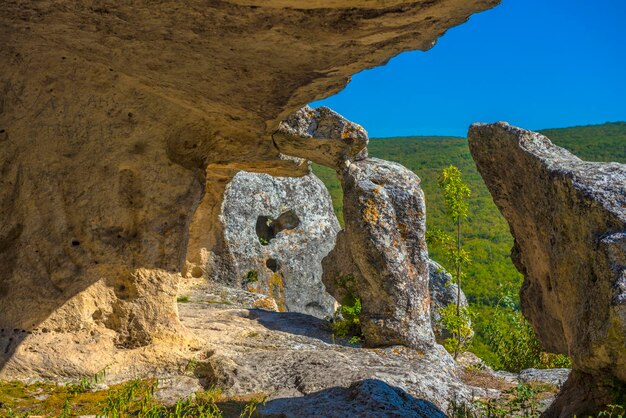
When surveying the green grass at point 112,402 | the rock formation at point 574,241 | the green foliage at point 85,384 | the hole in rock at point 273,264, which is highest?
the rock formation at point 574,241

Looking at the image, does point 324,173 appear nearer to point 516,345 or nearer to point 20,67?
point 516,345

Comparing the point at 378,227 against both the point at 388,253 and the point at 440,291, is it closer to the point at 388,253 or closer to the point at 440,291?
the point at 388,253

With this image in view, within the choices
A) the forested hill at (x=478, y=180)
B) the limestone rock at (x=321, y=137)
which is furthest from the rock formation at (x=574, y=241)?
the forested hill at (x=478, y=180)

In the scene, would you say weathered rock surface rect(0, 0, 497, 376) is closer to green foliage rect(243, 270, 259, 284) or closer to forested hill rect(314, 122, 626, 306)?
green foliage rect(243, 270, 259, 284)

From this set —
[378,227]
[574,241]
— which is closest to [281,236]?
[378,227]

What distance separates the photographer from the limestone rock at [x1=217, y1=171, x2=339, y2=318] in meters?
18.7

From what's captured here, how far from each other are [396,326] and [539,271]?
3759 mm

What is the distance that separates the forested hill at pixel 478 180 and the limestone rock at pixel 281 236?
3.78 meters

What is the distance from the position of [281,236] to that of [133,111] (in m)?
12.1

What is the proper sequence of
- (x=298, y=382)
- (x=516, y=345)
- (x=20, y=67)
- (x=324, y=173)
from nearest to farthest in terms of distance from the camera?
(x=20, y=67), (x=298, y=382), (x=516, y=345), (x=324, y=173)

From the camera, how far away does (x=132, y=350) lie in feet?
27.8

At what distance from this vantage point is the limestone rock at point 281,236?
61.3 feet

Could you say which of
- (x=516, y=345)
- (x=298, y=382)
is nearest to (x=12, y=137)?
(x=298, y=382)

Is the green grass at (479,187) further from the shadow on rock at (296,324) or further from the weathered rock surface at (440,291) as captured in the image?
the shadow on rock at (296,324)
